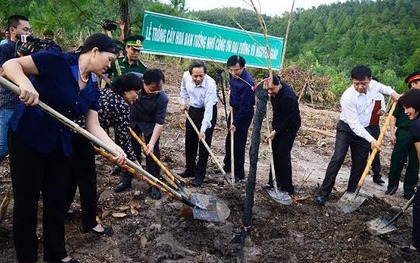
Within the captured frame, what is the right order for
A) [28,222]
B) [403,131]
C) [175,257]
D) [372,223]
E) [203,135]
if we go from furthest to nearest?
[403,131]
[203,135]
[372,223]
[175,257]
[28,222]

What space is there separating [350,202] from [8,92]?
12.6 feet

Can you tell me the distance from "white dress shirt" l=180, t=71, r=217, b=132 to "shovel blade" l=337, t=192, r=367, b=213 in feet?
6.11

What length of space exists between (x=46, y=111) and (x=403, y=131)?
4523mm

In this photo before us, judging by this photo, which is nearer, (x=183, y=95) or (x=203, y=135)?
(x=203, y=135)

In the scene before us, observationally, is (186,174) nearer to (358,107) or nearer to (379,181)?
(358,107)

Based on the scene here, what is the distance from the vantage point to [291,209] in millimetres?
4176

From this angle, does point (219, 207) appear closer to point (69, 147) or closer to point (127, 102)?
point (127, 102)

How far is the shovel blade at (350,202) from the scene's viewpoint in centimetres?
427

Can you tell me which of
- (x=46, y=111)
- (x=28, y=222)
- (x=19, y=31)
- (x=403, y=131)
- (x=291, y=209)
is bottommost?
(x=291, y=209)

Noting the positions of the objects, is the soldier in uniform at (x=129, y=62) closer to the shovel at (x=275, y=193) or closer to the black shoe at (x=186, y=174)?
the black shoe at (x=186, y=174)

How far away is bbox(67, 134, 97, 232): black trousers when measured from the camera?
A: 2.96 metres

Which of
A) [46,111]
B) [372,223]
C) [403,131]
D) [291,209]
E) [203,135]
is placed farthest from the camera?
[403,131]

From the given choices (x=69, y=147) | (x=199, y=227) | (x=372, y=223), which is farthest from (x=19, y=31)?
(x=372, y=223)

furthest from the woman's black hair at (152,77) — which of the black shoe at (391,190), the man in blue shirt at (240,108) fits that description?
the black shoe at (391,190)
